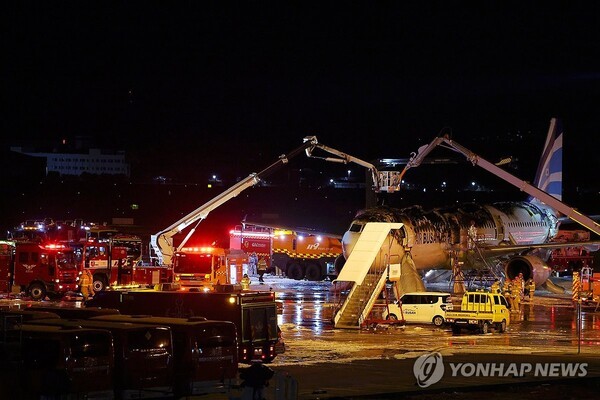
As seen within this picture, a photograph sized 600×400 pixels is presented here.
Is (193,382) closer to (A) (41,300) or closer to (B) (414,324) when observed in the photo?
(B) (414,324)

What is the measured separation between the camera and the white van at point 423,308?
36.4 metres

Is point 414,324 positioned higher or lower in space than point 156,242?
lower

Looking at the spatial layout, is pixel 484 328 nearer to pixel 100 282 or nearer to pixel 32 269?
pixel 100 282

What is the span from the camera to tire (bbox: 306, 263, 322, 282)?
62.4 m

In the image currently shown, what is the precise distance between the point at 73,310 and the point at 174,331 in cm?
451

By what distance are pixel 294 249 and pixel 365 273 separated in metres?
25.1

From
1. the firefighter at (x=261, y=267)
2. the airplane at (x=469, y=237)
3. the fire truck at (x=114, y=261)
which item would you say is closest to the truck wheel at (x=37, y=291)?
the fire truck at (x=114, y=261)

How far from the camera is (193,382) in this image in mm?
17969

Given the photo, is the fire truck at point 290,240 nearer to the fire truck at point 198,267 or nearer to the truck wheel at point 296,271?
the truck wheel at point 296,271

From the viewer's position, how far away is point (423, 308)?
36.6m

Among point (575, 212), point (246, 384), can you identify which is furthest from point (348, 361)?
point (575, 212)

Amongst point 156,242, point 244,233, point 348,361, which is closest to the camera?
point 348,361

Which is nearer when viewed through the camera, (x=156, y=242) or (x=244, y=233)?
(x=156, y=242)

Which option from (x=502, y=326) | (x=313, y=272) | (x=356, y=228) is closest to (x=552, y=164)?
(x=313, y=272)
